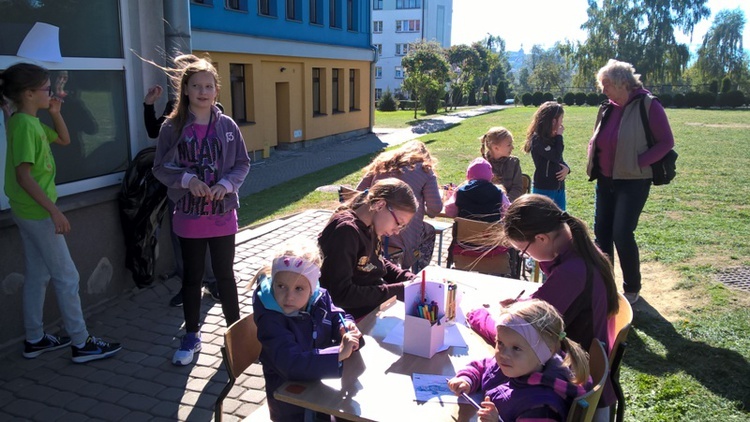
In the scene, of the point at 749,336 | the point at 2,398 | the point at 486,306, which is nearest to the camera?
the point at 486,306

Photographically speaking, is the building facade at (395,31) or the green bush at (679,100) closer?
the green bush at (679,100)

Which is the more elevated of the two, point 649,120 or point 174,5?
point 174,5

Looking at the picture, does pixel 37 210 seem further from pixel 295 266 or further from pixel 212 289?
pixel 295 266

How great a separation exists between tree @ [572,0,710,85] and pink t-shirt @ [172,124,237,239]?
173 ft

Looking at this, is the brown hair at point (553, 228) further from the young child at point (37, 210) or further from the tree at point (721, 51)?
the tree at point (721, 51)

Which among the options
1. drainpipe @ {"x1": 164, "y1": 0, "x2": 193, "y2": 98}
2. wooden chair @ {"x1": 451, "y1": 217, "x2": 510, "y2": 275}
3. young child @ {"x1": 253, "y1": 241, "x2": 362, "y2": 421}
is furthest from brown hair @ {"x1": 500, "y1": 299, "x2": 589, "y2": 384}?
drainpipe @ {"x1": 164, "y1": 0, "x2": 193, "y2": 98}

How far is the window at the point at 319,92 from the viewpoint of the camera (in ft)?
65.7

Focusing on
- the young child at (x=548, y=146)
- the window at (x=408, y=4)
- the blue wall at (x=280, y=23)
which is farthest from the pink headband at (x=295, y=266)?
the window at (x=408, y=4)

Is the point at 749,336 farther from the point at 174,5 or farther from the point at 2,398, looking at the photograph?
the point at 174,5

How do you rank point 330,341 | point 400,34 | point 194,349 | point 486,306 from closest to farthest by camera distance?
point 330,341 < point 486,306 < point 194,349 < point 400,34

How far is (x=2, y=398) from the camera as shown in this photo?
3.48 m

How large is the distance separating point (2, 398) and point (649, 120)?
512 cm

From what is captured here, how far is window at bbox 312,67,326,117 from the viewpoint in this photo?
2003 cm

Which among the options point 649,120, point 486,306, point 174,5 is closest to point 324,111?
point 174,5
